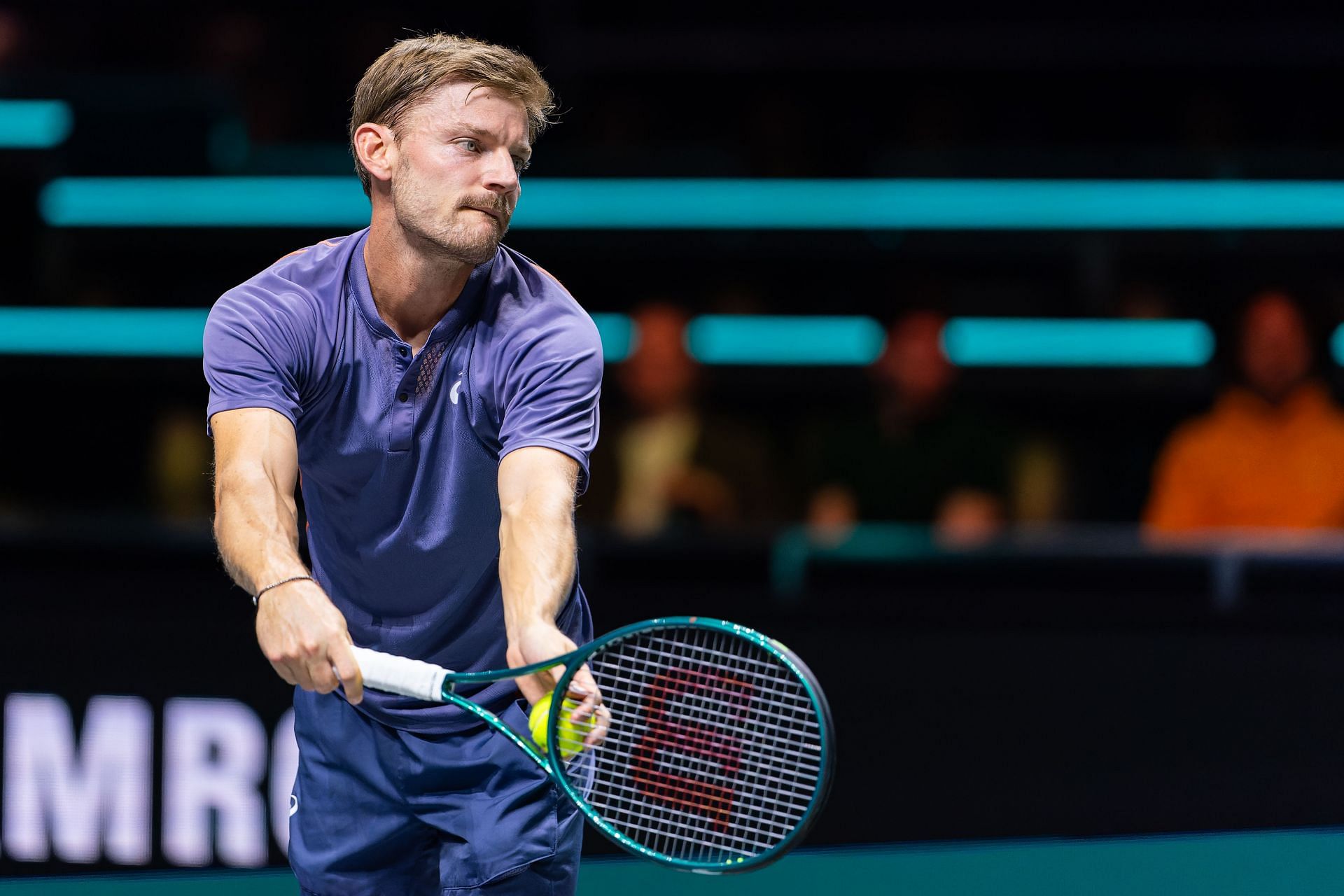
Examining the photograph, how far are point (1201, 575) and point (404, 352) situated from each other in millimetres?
2350

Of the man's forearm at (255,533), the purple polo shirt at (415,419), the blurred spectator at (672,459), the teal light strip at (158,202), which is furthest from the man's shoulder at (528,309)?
the teal light strip at (158,202)

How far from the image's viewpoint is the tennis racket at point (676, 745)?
6.59ft

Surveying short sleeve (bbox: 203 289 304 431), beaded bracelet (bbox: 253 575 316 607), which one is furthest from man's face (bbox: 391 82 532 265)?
beaded bracelet (bbox: 253 575 316 607)

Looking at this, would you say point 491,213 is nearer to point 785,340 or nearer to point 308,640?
point 308,640

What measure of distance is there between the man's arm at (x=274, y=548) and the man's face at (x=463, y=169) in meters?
0.32

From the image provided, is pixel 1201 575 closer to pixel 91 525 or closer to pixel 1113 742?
pixel 1113 742

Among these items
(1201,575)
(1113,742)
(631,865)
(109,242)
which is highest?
(109,242)

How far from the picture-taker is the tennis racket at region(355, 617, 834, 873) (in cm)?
201

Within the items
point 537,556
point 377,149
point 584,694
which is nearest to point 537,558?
point 537,556

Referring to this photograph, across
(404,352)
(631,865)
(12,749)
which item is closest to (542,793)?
(404,352)

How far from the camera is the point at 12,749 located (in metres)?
3.86

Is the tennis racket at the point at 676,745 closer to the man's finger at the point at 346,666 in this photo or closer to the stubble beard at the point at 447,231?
the man's finger at the point at 346,666

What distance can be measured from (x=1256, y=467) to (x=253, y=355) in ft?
9.90

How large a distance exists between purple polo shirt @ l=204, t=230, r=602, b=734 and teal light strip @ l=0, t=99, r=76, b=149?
347 centimetres
